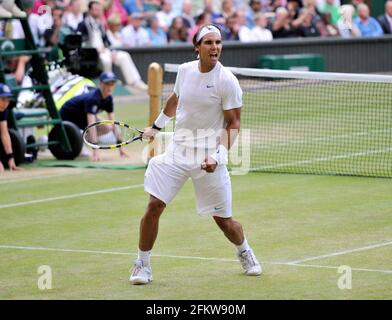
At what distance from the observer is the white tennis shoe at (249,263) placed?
30.7 ft

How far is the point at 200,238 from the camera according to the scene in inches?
441

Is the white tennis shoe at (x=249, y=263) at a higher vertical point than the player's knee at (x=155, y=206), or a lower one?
lower

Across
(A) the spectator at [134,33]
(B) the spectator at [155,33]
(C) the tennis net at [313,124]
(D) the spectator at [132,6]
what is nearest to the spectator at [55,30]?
(A) the spectator at [134,33]

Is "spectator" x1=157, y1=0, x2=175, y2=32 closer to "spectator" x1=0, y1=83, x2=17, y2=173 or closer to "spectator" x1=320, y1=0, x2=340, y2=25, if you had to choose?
"spectator" x1=320, y1=0, x2=340, y2=25

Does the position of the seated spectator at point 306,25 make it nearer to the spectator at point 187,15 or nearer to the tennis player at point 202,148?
the spectator at point 187,15

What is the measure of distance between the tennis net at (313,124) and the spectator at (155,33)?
6.63 ft

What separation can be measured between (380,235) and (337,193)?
2610mm

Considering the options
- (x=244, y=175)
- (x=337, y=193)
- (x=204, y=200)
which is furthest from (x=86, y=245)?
(x=244, y=175)

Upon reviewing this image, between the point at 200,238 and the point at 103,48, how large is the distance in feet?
41.3

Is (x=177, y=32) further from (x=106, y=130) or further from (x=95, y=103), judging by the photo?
(x=106, y=130)

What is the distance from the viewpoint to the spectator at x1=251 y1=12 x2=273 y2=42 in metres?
29.1

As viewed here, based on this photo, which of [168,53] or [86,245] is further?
[168,53]
